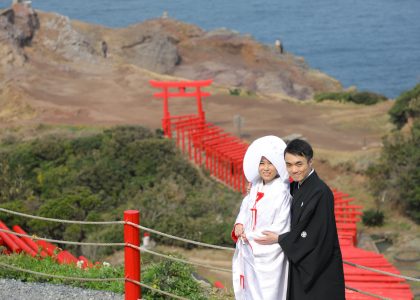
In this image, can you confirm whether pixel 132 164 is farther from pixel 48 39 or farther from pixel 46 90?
pixel 48 39

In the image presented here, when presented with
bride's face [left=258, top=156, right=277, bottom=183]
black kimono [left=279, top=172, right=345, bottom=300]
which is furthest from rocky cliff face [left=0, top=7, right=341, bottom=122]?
black kimono [left=279, top=172, right=345, bottom=300]

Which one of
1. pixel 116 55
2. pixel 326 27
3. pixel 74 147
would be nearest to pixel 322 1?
pixel 326 27

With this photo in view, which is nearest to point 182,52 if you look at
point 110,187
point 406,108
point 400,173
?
point 406,108

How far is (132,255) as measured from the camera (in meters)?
6.57

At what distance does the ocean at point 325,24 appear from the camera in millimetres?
101062

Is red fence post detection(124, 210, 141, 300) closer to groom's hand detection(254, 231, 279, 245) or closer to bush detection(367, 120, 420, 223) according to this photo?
groom's hand detection(254, 231, 279, 245)

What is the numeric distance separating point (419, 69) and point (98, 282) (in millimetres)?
95608

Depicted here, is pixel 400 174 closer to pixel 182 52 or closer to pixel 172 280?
pixel 172 280

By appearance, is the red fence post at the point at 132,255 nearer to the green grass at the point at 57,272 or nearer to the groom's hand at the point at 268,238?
the green grass at the point at 57,272

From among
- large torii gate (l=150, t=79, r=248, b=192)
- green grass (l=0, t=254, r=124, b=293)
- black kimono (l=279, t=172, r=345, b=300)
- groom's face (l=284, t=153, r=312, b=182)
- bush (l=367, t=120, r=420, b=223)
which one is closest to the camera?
black kimono (l=279, t=172, r=345, b=300)

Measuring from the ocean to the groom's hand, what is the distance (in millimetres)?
83638

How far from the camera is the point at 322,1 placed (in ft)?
530

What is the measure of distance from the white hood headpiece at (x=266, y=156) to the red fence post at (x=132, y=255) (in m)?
1.34

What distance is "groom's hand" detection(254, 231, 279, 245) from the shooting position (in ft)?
16.9
